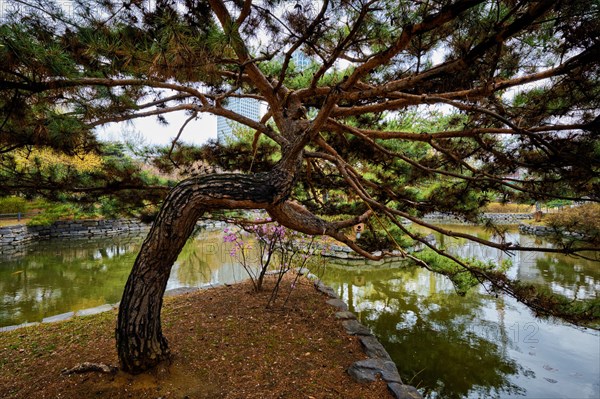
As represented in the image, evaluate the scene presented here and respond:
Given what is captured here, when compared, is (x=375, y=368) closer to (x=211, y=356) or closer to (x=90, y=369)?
(x=211, y=356)

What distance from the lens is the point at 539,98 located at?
1.62 m

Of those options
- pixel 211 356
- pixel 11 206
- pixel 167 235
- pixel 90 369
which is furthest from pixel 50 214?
pixel 167 235

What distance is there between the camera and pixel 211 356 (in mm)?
1824

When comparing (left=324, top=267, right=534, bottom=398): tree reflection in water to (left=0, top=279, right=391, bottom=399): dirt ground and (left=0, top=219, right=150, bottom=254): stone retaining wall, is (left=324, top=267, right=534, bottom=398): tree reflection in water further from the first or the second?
(left=0, top=219, right=150, bottom=254): stone retaining wall

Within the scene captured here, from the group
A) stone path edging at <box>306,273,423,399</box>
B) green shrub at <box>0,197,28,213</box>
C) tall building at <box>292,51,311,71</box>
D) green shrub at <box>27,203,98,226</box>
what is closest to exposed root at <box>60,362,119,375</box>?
stone path edging at <box>306,273,423,399</box>

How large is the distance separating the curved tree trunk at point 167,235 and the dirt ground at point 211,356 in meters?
0.18

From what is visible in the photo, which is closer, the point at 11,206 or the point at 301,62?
the point at 301,62

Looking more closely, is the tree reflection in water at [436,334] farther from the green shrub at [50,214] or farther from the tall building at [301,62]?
the green shrub at [50,214]

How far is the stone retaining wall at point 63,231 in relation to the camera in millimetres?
8188

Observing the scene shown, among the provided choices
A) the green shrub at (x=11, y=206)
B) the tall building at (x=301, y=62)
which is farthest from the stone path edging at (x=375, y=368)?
the green shrub at (x=11, y=206)

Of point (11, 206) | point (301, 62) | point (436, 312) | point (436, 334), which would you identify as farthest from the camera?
point (11, 206)

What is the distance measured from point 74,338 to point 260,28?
2.62 metres

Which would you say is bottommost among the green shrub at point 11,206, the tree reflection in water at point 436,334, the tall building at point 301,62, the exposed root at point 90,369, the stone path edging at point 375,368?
the tree reflection in water at point 436,334

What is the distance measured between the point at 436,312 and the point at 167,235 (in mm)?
3837
